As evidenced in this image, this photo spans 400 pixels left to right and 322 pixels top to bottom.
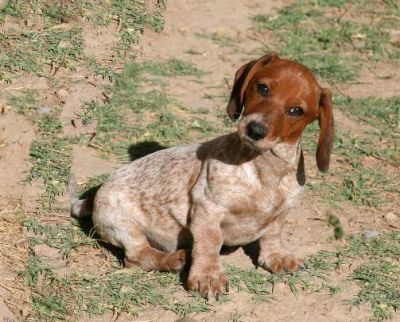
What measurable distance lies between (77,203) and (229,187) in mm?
1770

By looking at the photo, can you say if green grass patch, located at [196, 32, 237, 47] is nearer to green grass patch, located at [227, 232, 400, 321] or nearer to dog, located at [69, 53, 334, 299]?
dog, located at [69, 53, 334, 299]

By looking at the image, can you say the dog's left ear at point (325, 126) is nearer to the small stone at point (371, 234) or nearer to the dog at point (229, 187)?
the dog at point (229, 187)

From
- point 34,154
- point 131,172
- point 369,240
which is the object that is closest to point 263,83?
point 131,172

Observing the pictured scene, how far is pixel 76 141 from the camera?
926 centimetres

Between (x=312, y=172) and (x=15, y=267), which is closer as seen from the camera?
(x=15, y=267)

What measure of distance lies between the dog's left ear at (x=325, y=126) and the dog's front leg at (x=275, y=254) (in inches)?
27.7

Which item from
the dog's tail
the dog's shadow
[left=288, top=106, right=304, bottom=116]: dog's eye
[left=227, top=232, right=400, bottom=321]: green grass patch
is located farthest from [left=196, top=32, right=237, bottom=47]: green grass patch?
[left=288, top=106, right=304, bottom=116]: dog's eye

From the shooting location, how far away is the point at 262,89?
263 inches

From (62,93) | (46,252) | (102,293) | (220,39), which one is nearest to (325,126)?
(102,293)

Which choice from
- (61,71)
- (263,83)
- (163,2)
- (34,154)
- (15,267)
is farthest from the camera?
(163,2)

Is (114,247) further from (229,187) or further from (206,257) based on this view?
(229,187)

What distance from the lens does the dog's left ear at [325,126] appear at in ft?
22.5

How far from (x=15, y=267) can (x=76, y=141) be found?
2.20 meters

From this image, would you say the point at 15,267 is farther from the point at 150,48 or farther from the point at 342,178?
the point at 150,48
